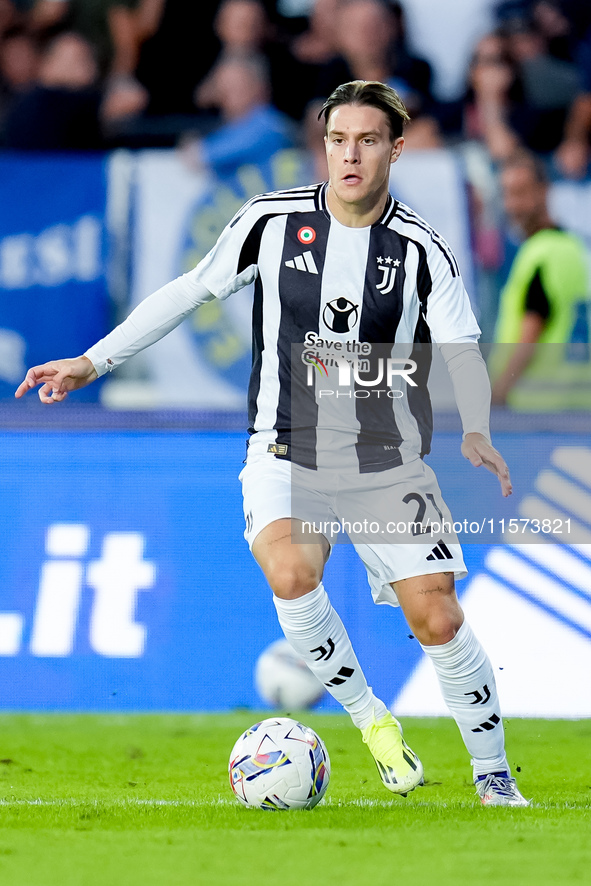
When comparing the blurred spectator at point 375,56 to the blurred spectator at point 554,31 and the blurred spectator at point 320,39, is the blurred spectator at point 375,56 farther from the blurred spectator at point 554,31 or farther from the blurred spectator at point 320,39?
the blurred spectator at point 554,31

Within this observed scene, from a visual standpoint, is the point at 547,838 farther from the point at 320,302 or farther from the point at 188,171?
the point at 188,171

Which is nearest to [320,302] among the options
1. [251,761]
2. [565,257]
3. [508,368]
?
[251,761]

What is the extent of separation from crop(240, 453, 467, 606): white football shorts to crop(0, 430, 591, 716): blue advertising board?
156 cm

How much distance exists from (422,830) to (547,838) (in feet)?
1.09

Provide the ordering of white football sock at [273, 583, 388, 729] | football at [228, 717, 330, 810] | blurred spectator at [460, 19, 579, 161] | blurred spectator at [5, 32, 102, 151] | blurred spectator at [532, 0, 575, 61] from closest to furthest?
football at [228, 717, 330, 810], white football sock at [273, 583, 388, 729], blurred spectator at [5, 32, 102, 151], blurred spectator at [460, 19, 579, 161], blurred spectator at [532, 0, 575, 61]

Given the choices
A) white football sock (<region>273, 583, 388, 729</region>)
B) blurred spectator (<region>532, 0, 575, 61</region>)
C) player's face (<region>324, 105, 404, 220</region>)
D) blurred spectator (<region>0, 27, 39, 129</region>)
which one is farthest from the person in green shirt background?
blurred spectator (<region>0, 27, 39, 129</region>)

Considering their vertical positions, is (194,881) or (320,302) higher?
(320,302)

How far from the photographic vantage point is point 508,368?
619 centimetres

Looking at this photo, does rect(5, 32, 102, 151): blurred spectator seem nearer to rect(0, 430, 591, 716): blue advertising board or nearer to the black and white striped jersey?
rect(0, 430, 591, 716): blue advertising board

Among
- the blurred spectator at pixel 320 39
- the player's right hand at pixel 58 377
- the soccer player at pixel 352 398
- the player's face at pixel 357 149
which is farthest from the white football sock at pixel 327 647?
the blurred spectator at pixel 320 39

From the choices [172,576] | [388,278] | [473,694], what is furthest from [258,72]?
[473,694]

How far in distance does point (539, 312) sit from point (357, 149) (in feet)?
9.59

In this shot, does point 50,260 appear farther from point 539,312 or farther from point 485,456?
point 485,456

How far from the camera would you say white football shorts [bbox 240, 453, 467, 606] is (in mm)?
3807
